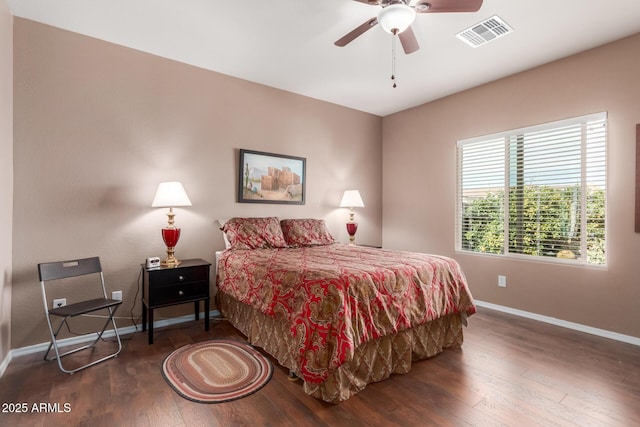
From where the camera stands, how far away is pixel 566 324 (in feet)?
10.5

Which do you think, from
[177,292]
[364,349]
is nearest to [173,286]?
[177,292]

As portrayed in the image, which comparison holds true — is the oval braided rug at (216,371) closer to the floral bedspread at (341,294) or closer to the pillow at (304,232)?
the floral bedspread at (341,294)

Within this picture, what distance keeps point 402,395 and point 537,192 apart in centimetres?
277

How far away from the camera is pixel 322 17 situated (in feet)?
8.54

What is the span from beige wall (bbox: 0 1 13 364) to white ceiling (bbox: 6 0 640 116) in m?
0.30

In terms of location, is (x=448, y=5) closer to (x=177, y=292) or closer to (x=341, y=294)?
(x=341, y=294)

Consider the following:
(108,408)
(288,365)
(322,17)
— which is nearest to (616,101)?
(322,17)

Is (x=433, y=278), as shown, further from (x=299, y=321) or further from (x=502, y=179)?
(x=502, y=179)

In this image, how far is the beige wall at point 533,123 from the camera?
2.88 metres

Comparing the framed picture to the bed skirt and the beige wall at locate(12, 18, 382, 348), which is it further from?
the bed skirt

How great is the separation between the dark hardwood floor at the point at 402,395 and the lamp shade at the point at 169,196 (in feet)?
4.09

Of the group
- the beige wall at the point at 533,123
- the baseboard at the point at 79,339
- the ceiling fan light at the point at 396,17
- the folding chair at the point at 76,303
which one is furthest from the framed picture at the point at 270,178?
the ceiling fan light at the point at 396,17

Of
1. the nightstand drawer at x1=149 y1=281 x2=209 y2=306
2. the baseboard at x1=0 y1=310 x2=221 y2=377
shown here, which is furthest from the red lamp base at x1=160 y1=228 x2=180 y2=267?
the baseboard at x1=0 y1=310 x2=221 y2=377

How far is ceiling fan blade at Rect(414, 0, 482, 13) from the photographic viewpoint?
2033 millimetres
